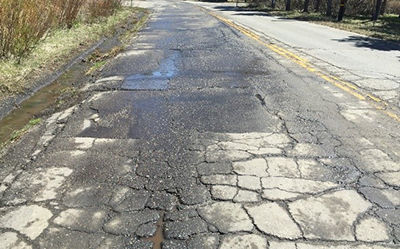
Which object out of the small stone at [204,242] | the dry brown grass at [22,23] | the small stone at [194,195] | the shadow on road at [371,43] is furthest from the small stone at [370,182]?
the shadow on road at [371,43]

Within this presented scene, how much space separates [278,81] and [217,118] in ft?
8.20

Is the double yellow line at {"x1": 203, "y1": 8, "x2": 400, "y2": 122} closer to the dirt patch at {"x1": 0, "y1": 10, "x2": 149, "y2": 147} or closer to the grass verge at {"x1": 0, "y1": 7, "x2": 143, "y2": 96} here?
the dirt patch at {"x1": 0, "y1": 10, "x2": 149, "y2": 147}

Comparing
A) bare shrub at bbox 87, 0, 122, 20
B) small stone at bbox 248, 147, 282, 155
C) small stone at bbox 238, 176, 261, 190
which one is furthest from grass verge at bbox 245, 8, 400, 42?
small stone at bbox 238, 176, 261, 190

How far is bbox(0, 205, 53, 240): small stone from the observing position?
303 cm

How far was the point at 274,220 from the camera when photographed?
316 cm

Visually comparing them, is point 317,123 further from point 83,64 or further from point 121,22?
point 121,22

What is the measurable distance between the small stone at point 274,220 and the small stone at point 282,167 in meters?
0.60

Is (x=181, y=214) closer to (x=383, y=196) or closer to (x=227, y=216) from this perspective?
(x=227, y=216)

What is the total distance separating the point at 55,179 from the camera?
12.5 ft

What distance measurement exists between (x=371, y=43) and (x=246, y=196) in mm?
11454

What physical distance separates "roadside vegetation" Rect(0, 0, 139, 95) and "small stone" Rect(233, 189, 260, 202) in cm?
487

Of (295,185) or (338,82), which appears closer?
(295,185)

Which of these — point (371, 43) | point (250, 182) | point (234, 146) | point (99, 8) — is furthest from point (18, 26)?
point (371, 43)

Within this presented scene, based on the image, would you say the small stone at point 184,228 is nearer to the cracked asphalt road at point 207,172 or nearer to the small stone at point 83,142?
the cracked asphalt road at point 207,172
